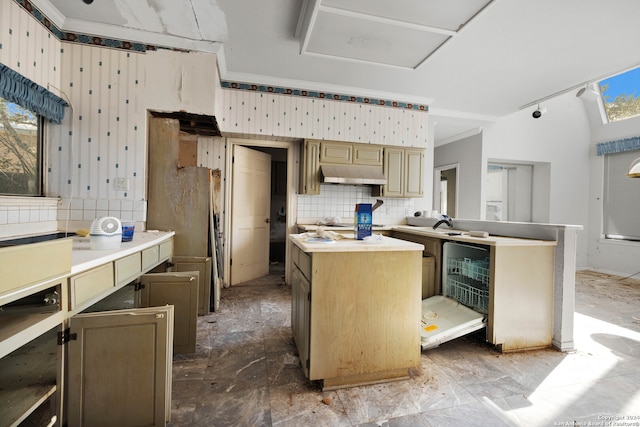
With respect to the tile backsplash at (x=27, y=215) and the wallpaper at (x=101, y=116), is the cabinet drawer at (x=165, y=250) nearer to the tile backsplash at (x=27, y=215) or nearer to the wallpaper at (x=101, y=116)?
the wallpaper at (x=101, y=116)

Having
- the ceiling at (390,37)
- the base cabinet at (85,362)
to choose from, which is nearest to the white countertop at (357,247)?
the base cabinet at (85,362)

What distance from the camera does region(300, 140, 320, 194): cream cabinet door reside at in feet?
13.1

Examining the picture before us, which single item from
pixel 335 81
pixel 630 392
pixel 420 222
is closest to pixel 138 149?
pixel 335 81

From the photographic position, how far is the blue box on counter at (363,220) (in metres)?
2.00

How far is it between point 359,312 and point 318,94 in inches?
132

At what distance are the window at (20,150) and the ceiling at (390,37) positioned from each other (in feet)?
3.17

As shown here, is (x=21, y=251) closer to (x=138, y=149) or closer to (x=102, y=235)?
→ (x=102, y=235)

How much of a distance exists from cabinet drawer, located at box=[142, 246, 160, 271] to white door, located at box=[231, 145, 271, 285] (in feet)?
5.34

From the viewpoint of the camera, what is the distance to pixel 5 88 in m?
1.91

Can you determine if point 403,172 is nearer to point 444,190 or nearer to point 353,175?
point 353,175

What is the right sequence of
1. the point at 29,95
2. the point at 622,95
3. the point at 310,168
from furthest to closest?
the point at 622,95 → the point at 310,168 → the point at 29,95

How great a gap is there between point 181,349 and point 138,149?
2.02m

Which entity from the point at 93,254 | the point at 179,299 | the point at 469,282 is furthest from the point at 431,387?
the point at 93,254

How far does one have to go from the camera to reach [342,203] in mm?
4426
